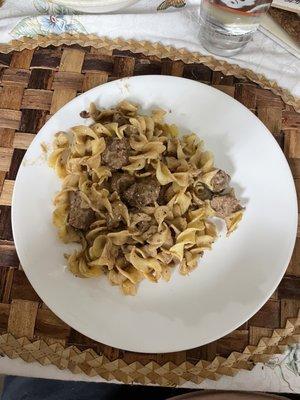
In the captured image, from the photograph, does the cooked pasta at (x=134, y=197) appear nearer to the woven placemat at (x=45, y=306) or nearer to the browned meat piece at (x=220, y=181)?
the browned meat piece at (x=220, y=181)

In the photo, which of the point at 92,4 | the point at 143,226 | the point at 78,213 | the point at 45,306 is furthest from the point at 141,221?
the point at 92,4

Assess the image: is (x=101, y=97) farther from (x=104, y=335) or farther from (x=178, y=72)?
(x=104, y=335)

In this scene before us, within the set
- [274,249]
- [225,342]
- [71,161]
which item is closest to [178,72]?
[71,161]

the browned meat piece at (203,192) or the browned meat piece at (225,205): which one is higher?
the browned meat piece at (203,192)

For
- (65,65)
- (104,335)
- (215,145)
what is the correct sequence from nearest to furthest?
(104,335) < (215,145) < (65,65)

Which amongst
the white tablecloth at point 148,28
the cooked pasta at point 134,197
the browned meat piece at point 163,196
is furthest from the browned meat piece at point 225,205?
the white tablecloth at point 148,28

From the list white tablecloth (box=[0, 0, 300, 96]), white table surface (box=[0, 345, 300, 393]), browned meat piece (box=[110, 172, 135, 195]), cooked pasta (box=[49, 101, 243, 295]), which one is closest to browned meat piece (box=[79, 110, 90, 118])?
cooked pasta (box=[49, 101, 243, 295])

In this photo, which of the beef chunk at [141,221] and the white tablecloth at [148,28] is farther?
the white tablecloth at [148,28]

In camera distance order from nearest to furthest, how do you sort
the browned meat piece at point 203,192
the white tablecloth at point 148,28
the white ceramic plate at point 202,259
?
the white ceramic plate at point 202,259, the browned meat piece at point 203,192, the white tablecloth at point 148,28

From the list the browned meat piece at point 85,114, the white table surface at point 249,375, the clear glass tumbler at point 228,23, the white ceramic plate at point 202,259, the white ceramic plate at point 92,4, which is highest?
the clear glass tumbler at point 228,23
